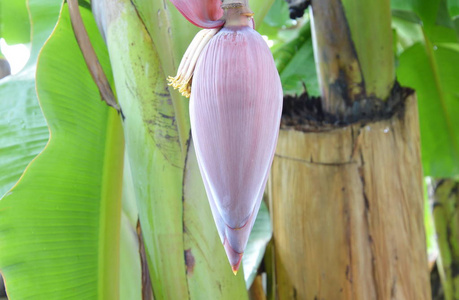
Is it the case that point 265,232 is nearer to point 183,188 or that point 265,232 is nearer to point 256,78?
point 183,188

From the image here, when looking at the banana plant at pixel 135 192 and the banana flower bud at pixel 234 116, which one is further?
the banana plant at pixel 135 192

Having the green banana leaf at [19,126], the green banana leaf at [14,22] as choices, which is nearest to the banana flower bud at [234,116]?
the green banana leaf at [19,126]

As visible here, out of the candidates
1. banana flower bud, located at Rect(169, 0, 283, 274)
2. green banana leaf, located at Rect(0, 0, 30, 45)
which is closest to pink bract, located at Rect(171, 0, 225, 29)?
banana flower bud, located at Rect(169, 0, 283, 274)

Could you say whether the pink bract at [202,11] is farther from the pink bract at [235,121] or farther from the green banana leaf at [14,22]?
the green banana leaf at [14,22]

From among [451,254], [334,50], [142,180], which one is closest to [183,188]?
[142,180]

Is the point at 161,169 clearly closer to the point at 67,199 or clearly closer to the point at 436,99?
the point at 67,199

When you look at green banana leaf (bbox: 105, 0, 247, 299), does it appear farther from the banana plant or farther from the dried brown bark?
the dried brown bark
